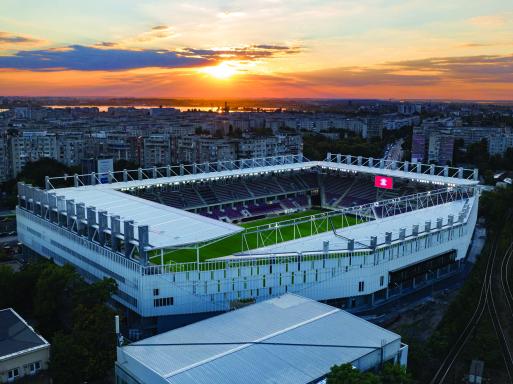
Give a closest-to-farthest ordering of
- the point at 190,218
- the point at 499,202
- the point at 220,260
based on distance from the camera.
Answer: the point at 220,260
the point at 190,218
the point at 499,202

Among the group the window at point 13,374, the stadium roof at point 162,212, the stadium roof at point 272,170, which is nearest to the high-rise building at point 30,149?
the stadium roof at point 272,170

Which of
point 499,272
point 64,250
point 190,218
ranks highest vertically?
point 190,218

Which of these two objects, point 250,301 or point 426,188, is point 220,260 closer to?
point 250,301

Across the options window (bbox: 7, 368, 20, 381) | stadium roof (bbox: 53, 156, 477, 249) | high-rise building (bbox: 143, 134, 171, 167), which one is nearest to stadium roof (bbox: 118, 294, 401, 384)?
window (bbox: 7, 368, 20, 381)

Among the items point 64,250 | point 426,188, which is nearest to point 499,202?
point 426,188

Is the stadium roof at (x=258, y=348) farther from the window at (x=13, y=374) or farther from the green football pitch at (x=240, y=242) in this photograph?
the green football pitch at (x=240, y=242)

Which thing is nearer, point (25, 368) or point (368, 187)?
point (25, 368)
